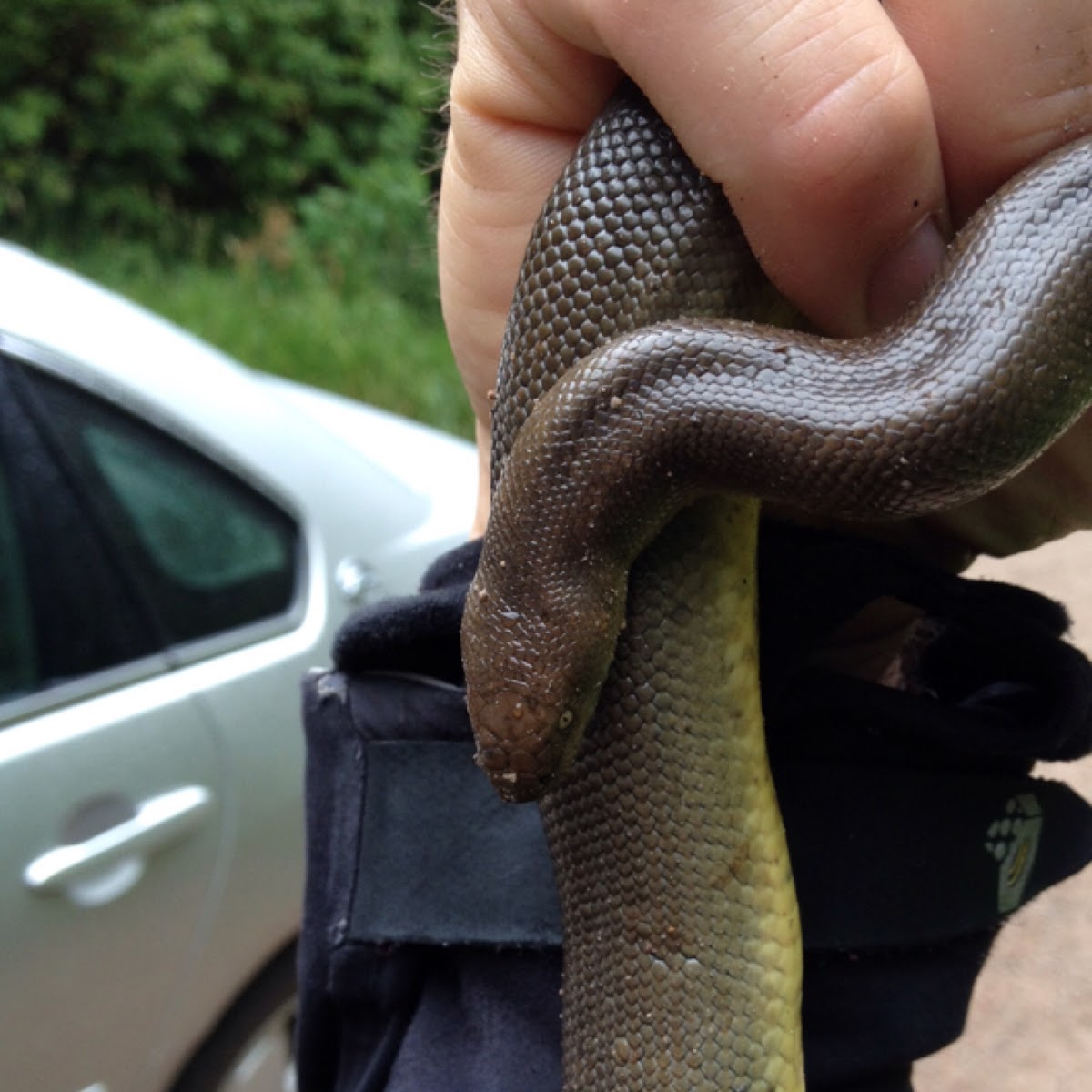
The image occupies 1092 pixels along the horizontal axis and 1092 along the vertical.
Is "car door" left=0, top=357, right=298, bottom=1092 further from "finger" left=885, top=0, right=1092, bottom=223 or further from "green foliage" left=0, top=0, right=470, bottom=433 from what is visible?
"green foliage" left=0, top=0, right=470, bottom=433

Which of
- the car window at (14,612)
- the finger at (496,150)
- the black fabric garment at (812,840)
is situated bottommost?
the car window at (14,612)

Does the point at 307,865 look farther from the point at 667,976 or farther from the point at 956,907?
the point at 956,907

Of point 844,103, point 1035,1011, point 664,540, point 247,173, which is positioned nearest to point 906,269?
point 844,103

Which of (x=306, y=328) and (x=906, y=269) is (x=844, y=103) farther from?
(x=306, y=328)

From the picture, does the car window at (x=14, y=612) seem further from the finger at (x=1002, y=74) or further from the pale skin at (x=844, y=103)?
the finger at (x=1002, y=74)

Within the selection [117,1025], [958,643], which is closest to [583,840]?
[958,643]

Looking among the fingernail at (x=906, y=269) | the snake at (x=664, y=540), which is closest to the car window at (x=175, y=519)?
the snake at (x=664, y=540)
